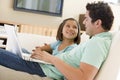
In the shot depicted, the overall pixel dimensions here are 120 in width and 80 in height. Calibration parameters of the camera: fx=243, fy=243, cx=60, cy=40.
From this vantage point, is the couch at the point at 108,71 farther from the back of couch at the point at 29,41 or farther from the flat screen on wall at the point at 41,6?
the flat screen on wall at the point at 41,6

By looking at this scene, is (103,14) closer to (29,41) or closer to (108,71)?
(108,71)

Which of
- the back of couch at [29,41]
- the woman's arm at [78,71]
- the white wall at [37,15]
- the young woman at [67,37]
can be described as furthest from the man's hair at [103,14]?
the white wall at [37,15]

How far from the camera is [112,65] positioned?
1328 mm

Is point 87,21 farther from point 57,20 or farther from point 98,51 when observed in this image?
point 57,20

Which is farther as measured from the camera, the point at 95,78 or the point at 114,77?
the point at 95,78

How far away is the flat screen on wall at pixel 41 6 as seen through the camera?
401 cm

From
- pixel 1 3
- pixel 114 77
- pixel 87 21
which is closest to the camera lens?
pixel 114 77

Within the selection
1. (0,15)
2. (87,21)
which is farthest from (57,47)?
(0,15)

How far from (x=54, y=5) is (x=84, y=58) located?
2968 mm

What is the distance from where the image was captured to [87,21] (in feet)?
→ 5.19

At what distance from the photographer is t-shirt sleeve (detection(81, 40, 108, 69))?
1.33m

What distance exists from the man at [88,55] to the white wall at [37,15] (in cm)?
244

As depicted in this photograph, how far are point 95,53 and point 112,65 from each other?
112 millimetres

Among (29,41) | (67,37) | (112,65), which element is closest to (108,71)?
(112,65)
